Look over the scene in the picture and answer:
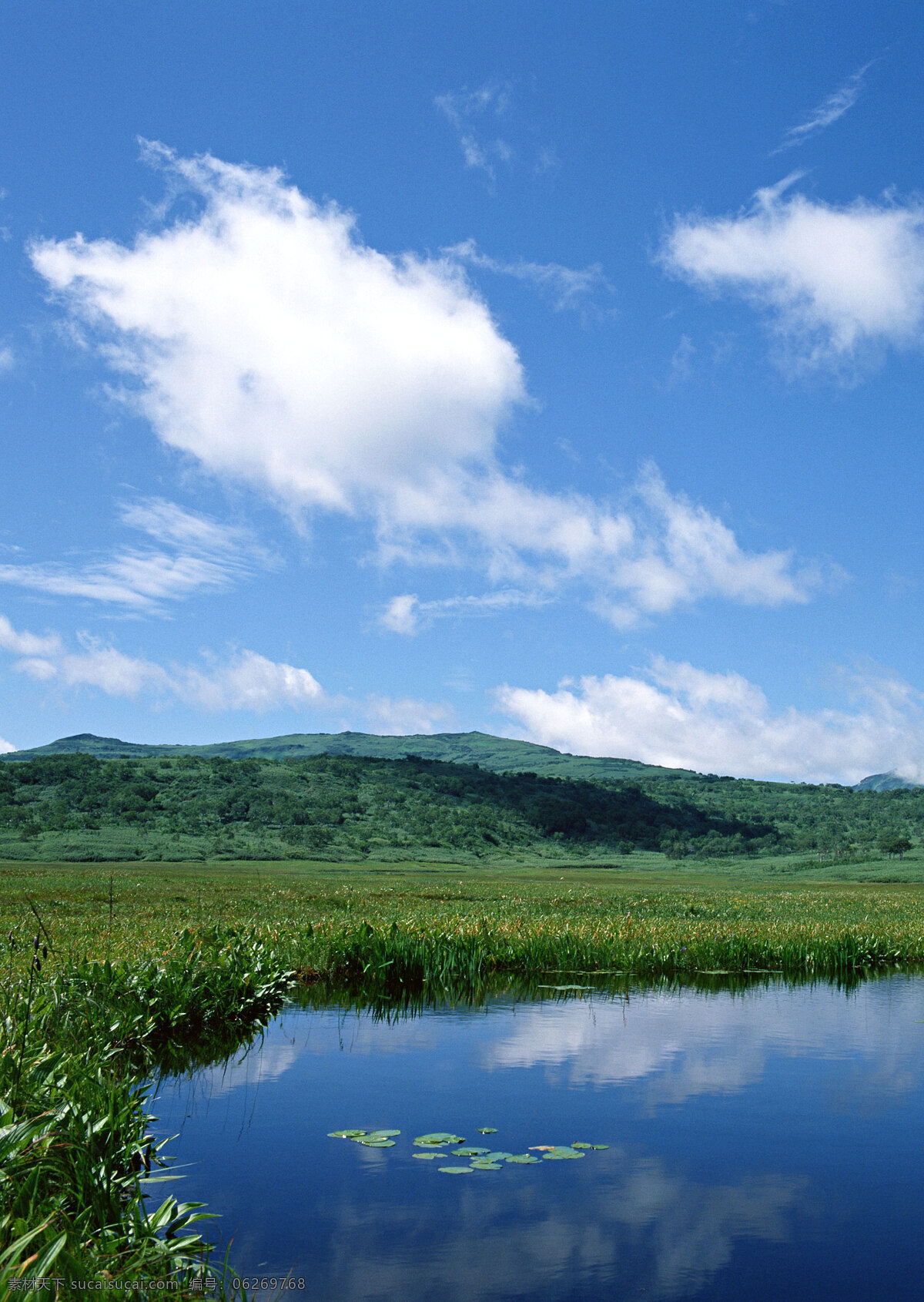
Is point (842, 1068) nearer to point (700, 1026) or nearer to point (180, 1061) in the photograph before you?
point (700, 1026)

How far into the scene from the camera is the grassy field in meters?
20.7

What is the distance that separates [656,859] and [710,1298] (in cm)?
15760

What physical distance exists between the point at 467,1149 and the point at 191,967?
26.1 ft

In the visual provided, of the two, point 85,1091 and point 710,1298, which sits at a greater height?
point 85,1091

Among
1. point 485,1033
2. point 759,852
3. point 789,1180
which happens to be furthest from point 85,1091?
point 759,852

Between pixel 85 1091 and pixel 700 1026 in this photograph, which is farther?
pixel 700 1026

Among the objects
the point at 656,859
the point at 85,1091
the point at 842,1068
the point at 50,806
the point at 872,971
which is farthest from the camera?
the point at 656,859

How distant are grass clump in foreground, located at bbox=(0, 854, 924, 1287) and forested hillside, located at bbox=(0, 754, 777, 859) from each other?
242 ft

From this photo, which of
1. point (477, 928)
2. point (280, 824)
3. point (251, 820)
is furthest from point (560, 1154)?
point (251, 820)

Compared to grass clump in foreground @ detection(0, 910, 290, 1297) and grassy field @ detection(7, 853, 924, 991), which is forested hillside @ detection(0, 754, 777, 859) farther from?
grass clump in foreground @ detection(0, 910, 290, 1297)

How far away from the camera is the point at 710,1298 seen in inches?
258

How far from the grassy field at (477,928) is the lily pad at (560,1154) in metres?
7.23

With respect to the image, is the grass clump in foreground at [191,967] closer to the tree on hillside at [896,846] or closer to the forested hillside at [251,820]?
the forested hillside at [251,820]

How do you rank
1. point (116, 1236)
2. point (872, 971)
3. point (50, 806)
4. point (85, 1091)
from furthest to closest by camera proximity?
point (50, 806)
point (872, 971)
point (85, 1091)
point (116, 1236)
